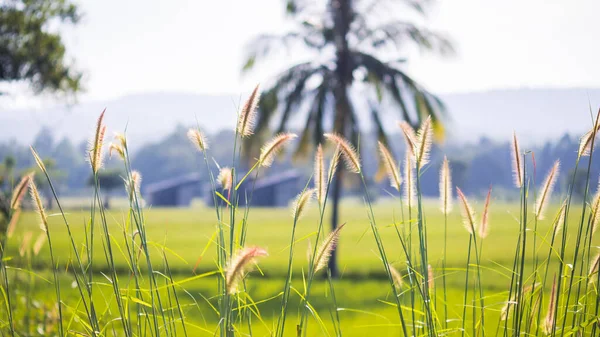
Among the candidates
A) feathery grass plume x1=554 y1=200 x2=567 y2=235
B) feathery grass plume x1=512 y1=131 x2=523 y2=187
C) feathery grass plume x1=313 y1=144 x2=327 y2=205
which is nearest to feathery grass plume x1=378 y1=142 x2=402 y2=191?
feathery grass plume x1=313 y1=144 x2=327 y2=205

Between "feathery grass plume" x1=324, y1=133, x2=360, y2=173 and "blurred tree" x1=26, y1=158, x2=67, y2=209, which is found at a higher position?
"feathery grass plume" x1=324, y1=133, x2=360, y2=173

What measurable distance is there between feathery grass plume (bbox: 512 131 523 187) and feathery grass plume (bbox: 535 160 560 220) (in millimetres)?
76

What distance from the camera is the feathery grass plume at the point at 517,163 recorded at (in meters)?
1.43

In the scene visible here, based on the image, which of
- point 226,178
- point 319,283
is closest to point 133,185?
point 226,178

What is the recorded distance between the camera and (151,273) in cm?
147

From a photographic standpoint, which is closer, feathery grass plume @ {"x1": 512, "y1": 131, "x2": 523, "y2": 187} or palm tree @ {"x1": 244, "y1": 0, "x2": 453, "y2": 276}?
feathery grass plume @ {"x1": 512, "y1": 131, "x2": 523, "y2": 187}

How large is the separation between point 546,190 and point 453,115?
12063 mm

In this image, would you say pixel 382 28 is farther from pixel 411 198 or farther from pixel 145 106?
pixel 145 106

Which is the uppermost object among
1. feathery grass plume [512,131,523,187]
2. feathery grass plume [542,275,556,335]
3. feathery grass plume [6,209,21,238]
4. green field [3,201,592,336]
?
feathery grass plume [512,131,523,187]

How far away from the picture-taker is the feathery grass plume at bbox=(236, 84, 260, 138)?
4.49ft

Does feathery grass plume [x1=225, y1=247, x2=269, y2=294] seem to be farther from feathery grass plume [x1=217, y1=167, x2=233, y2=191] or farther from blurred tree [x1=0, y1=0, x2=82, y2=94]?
blurred tree [x1=0, y1=0, x2=82, y2=94]

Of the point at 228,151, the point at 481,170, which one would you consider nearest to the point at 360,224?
the point at 481,170

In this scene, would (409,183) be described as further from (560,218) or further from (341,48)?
(341,48)

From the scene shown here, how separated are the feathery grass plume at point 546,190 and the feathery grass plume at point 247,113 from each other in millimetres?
736
